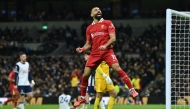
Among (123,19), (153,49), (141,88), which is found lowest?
(141,88)

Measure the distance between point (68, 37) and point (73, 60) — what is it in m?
3.33

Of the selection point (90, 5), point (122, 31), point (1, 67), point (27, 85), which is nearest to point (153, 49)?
point (122, 31)

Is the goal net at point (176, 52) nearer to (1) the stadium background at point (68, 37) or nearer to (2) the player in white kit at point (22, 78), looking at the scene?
(2) the player in white kit at point (22, 78)

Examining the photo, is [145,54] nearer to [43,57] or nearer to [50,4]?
[43,57]

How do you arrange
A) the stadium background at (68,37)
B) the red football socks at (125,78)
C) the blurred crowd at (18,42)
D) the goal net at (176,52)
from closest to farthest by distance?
the goal net at (176,52)
the red football socks at (125,78)
the stadium background at (68,37)
the blurred crowd at (18,42)

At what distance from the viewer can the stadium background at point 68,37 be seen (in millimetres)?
32469

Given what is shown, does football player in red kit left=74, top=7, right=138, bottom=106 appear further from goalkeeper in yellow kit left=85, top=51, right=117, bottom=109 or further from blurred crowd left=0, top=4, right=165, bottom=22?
blurred crowd left=0, top=4, right=165, bottom=22

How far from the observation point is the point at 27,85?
18406 millimetres

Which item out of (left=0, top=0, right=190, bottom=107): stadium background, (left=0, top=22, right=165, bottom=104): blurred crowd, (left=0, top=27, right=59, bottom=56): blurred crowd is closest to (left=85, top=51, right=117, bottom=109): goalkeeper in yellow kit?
(left=0, top=22, right=165, bottom=104): blurred crowd

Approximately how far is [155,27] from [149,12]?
5.72 feet

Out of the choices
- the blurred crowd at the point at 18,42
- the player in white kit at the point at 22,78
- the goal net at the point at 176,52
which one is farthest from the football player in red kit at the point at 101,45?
the blurred crowd at the point at 18,42

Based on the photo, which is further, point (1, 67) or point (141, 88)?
point (1, 67)

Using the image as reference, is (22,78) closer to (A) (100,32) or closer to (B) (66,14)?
(A) (100,32)

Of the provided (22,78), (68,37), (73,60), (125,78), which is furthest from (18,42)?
(125,78)
